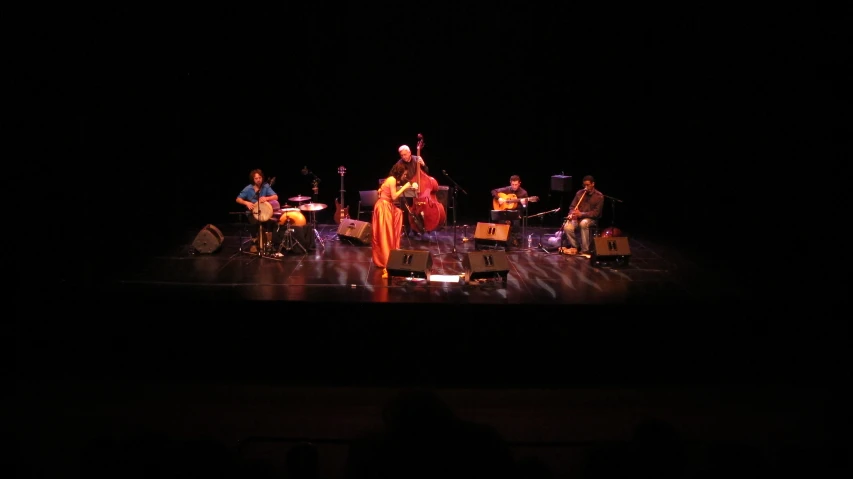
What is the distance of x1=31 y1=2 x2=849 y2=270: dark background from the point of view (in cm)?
832

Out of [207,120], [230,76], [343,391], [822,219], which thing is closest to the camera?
[343,391]

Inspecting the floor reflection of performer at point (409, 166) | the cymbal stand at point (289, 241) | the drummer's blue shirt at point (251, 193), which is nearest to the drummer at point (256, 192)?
the drummer's blue shirt at point (251, 193)

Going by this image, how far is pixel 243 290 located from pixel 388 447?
17.3ft

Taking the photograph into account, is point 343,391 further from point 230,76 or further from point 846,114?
point 846,114

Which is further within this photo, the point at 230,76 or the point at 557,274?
the point at 230,76

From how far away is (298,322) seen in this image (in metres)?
6.50

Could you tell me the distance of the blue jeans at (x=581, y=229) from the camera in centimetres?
897

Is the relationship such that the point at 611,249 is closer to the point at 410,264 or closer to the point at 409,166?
the point at 410,264

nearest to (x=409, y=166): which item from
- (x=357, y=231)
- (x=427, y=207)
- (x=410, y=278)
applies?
(x=427, y=207)

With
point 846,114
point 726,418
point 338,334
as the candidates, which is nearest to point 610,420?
point 726,418

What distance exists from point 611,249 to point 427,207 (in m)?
2.62

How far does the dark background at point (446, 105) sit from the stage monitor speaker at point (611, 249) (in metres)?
1.99

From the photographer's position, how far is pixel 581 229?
9000 millimetres

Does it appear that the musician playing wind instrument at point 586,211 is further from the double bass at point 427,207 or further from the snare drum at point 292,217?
the snare drum at point 292,217
